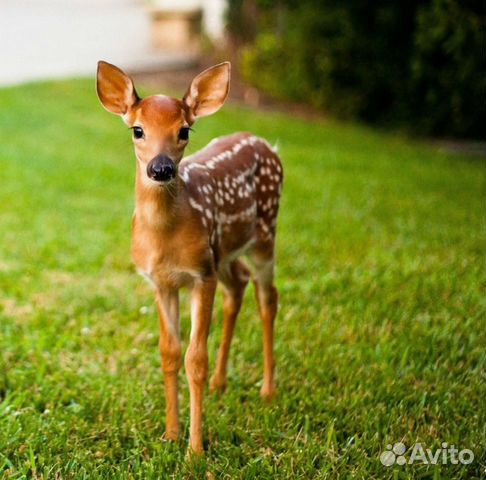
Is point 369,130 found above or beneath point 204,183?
beneath

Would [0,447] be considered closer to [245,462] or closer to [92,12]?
[245,462]

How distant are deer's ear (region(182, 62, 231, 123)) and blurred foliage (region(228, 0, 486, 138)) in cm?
630

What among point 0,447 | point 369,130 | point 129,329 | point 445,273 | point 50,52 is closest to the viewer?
point 0,447

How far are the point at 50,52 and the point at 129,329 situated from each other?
14.0 m

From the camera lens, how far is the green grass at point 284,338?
330cm

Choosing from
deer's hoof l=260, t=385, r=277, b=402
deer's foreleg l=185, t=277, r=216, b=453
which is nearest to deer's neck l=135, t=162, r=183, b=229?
deer's foreleg l=185, t=277, r=216, b=453

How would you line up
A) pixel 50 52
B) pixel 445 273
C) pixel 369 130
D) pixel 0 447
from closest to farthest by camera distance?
1. pixel 0 447
2. pixel 445 273
3. pixel 369 130
4. pixel 50 52

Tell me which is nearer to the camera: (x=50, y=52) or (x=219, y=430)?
(x=219, y=430)

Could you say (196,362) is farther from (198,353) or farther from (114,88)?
(114,88)

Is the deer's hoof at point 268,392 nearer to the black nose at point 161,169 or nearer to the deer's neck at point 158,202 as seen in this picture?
the deer's neck at point 158,202

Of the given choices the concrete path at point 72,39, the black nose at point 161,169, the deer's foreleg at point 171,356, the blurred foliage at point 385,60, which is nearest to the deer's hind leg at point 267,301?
the deer's foreleg at point 171,356

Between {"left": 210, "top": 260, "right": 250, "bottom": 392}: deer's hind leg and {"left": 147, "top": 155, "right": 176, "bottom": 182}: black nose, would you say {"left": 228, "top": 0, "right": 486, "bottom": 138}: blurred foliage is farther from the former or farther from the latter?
{"left": 147, "top": 155, "right": 176, "bottom": 182}: black nose

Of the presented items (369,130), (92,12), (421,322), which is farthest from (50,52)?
(421,322)

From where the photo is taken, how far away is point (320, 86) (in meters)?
12.4
